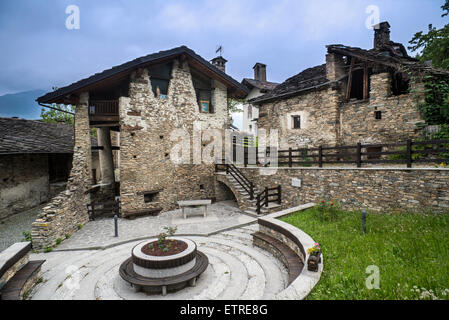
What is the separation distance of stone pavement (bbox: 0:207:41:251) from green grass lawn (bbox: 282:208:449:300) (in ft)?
33.4

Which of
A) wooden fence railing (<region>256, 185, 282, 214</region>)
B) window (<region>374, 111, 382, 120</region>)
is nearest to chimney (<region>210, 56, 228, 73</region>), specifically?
window (<region>374, 111, 382, 120</region>)

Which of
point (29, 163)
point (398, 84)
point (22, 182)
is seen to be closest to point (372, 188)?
point (398, 84)

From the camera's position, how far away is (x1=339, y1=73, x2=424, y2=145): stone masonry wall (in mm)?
9727

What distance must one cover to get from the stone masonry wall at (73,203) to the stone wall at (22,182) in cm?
411

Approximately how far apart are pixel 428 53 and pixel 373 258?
702 inches

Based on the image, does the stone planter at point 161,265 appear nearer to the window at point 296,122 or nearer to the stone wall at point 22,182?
the stone wall at point 22,182

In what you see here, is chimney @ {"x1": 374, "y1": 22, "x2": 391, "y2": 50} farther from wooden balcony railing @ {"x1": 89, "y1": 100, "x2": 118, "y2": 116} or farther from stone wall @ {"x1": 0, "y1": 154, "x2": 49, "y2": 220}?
stone wall @ {"x1": 0, "y1": 154, "x2": 49, "y2": 220}

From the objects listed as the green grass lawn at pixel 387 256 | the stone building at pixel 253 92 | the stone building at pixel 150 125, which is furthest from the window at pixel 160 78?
the stone building at pixel 253 92

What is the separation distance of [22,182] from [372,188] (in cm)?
1695

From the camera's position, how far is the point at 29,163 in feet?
40.8

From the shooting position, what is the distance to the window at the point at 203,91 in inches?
522
